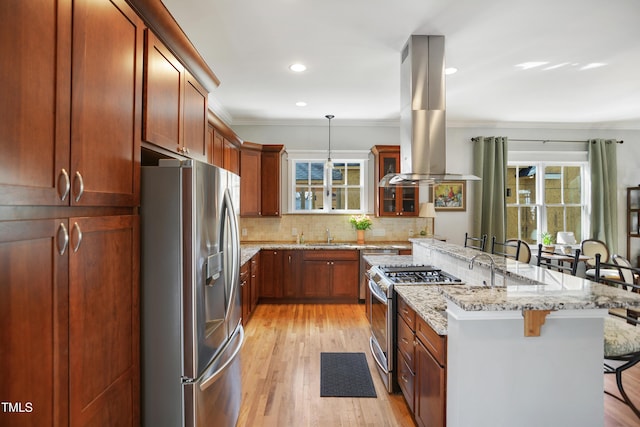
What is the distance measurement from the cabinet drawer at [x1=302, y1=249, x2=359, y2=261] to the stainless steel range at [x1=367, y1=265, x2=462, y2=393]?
1.70 metres

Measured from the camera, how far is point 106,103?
1.25 metres

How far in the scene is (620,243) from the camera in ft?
18.9

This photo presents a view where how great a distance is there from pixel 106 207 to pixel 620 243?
7362 millimetres

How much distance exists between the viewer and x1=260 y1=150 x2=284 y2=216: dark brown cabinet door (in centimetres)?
536

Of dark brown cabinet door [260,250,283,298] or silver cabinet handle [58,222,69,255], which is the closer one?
silver cabinet handle [58,222,69,255]

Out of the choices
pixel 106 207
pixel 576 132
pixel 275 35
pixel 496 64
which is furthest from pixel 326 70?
pixel 576 132

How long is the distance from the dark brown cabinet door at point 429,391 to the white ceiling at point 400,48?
233cm

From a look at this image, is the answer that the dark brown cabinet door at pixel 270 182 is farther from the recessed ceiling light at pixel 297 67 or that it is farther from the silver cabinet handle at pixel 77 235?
the silver cabinet handle at pixel 77 235

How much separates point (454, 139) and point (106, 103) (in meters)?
5.50

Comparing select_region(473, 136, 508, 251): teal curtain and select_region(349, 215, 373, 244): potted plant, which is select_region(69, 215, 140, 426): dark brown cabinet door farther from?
select_region(473, 136, 508, 251): teal curtain

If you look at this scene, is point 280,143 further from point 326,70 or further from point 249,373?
Answer: point 249,373

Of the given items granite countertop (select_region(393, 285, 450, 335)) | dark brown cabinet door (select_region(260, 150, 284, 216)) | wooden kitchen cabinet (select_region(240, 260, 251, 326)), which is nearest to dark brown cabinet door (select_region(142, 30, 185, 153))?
granite countertop (select_region(393, 285, 450, 335))

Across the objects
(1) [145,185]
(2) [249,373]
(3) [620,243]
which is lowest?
(2) [249,373]

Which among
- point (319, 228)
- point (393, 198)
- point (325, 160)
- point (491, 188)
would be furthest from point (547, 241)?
point (325, 160)
